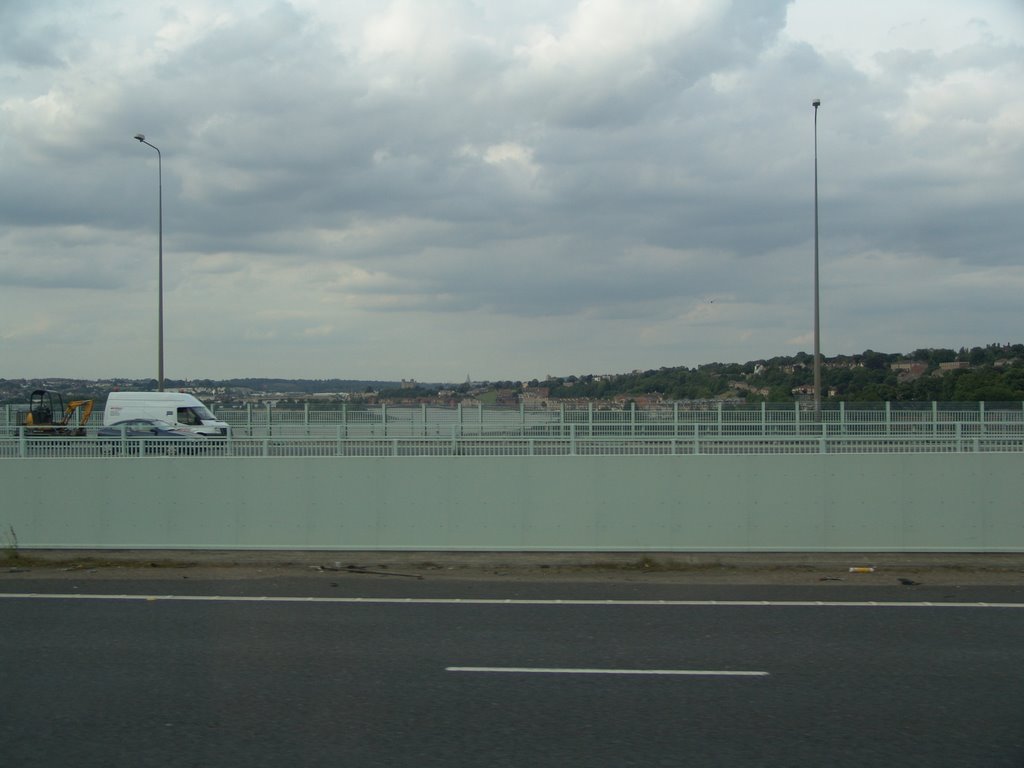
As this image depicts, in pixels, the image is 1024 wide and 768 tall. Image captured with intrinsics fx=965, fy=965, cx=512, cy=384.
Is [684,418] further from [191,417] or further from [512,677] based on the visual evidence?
[512,677]

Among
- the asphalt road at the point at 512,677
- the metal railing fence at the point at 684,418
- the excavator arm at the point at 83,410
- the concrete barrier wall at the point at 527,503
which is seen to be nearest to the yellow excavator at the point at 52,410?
the excavator arm at the point at 83,410

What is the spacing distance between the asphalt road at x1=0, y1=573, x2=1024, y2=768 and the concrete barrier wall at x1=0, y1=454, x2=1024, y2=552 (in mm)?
1577

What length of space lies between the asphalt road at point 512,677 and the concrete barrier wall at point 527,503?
158 cm

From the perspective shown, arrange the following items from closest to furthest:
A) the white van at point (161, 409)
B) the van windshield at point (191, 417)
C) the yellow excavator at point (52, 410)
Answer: the white van at point (161, 409) → the van windshield at point (191, 417) → the yellow excavator at point (52, 410)

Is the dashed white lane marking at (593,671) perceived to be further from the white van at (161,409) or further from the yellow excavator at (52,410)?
the yellow excavator at (52,410)

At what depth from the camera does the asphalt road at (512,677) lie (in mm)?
6180

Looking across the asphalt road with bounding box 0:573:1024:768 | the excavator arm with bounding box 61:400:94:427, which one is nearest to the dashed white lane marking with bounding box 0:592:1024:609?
the asphalt road with bounding box 0:573:1024:768

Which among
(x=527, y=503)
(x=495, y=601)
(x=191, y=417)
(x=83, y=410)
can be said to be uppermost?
(x=83, y=410)

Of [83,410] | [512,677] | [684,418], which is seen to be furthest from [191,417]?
[512,677]

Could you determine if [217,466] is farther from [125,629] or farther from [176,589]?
[125,629]

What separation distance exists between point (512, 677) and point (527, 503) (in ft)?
18.3

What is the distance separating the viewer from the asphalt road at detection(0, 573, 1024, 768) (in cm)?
618

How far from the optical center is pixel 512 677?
25.6ft

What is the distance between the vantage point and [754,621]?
9.88m
